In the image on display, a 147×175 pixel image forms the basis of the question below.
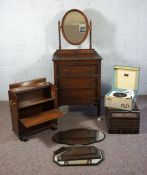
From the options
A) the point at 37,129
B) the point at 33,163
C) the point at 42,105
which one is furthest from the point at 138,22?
the point at 33,163

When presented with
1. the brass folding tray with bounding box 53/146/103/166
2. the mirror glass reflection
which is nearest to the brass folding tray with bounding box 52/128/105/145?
the brass folding tray with bounding box 53/146/103/166

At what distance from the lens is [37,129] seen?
2.73 m

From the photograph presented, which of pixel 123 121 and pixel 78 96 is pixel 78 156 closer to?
pixel 123 121

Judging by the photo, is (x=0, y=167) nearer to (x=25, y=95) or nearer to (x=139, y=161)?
(x=25, y=95)

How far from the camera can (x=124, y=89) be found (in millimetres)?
2941

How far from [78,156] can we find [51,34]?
1731mm

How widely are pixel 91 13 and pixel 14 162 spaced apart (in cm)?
206

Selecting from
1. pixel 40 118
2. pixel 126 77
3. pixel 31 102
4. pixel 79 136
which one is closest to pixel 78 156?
pixel 79 136

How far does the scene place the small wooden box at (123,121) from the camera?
2615 mm

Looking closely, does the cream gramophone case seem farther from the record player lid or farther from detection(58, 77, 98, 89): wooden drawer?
detection(58, 77, 98, 89): wooden drawer

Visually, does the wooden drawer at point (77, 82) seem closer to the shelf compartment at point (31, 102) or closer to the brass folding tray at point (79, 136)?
the shelf compartment at point (31, 102)

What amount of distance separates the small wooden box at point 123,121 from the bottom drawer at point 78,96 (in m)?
0.34

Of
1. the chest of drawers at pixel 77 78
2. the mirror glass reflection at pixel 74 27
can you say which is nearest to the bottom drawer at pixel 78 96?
the chest of drawers at pixel 77 78

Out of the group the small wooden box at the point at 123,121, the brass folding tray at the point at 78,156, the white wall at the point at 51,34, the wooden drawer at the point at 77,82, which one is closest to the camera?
the brass folding tray at the point at 78,156
